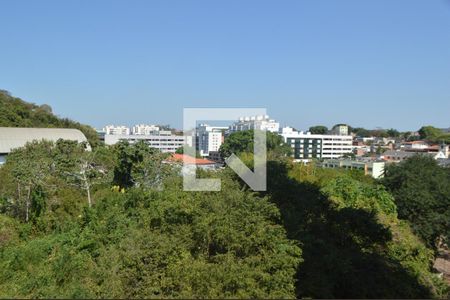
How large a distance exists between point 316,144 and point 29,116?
3442cm

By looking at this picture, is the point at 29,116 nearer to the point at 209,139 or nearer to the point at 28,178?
the point at 28,178

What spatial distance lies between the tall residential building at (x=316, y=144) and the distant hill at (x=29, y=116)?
25952mm

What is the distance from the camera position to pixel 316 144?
165ft

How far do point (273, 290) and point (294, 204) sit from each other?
317cm

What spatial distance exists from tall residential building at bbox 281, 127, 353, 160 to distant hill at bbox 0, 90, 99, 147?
26.0 meters

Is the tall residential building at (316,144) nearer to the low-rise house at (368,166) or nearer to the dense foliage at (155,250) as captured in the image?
the low-rise house at (368,166)

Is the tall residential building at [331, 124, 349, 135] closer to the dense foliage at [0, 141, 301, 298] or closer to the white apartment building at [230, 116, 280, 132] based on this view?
the white apartment building at [230, 116, 280, 132]

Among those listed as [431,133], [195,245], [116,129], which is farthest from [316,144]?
[195,245]

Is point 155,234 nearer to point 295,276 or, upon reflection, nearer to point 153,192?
point 295,276

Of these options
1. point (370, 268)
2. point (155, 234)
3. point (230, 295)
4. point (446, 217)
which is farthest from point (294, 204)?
point (446, 217)

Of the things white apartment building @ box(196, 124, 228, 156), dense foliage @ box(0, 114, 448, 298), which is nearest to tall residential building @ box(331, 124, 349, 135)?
white apartment building @ box(196, 124, 228, 156)

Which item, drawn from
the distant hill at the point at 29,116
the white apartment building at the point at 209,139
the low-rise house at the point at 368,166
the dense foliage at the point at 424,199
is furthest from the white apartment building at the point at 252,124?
the dense foliage at the point at 424,199

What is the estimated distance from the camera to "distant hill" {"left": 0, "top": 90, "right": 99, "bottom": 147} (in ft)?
87.9

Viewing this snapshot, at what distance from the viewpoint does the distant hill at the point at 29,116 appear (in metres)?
26.8
